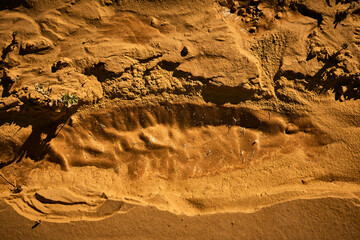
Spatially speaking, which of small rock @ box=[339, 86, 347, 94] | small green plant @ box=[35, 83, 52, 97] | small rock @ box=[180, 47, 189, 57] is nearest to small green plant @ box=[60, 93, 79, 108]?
small green plant @ box=[35, 83, 52, 97]

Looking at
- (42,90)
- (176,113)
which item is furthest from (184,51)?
(42,90)

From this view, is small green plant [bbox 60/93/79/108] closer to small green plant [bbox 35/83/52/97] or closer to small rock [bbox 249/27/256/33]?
small green plant [bbox 35/83/52/97]

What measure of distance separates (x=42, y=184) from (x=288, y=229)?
113 inches

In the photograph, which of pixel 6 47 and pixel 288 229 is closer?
pixel 288 229

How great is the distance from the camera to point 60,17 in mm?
2693

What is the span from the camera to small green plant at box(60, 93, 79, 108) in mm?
2516

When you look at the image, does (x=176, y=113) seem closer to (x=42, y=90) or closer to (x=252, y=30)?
(x=252, y=30)

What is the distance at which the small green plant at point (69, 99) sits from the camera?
252 cm

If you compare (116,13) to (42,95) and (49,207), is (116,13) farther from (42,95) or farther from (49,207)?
(49,207)

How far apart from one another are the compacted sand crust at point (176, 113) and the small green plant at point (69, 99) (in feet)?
0.04

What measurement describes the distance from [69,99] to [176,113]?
48.4 inches

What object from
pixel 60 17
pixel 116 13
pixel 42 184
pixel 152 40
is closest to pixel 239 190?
pixel 152 40

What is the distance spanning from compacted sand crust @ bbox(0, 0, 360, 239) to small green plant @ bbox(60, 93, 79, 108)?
0.01 meters

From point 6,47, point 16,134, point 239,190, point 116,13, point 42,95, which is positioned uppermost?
point 116,13
